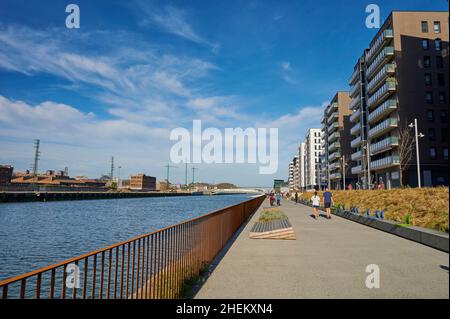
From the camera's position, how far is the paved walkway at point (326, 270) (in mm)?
5191

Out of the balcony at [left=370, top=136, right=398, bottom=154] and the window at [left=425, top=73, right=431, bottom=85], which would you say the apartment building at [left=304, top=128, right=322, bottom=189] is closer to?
the balcony at [left=370, top=136, right=398, bottom=154]

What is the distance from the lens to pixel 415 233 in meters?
10.4

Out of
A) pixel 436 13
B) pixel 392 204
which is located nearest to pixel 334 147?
pixel 436 13

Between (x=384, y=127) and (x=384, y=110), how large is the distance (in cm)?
258

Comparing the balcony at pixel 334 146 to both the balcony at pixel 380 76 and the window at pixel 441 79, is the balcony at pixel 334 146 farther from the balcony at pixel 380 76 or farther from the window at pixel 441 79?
the window at pixel 441 79

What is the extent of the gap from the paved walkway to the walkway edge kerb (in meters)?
0.27

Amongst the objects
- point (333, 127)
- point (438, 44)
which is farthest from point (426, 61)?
point (333, 127)

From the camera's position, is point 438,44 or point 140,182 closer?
point 438,44

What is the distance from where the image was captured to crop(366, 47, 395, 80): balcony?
47169mm

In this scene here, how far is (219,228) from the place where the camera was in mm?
9234

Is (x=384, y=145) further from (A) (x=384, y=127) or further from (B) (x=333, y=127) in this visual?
Answer: (B) (x=333, y=127)

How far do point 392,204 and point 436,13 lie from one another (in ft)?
145

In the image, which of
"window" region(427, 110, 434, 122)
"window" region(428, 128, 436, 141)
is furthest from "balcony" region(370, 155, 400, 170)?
"window" region(427, 110, 434, 122)
